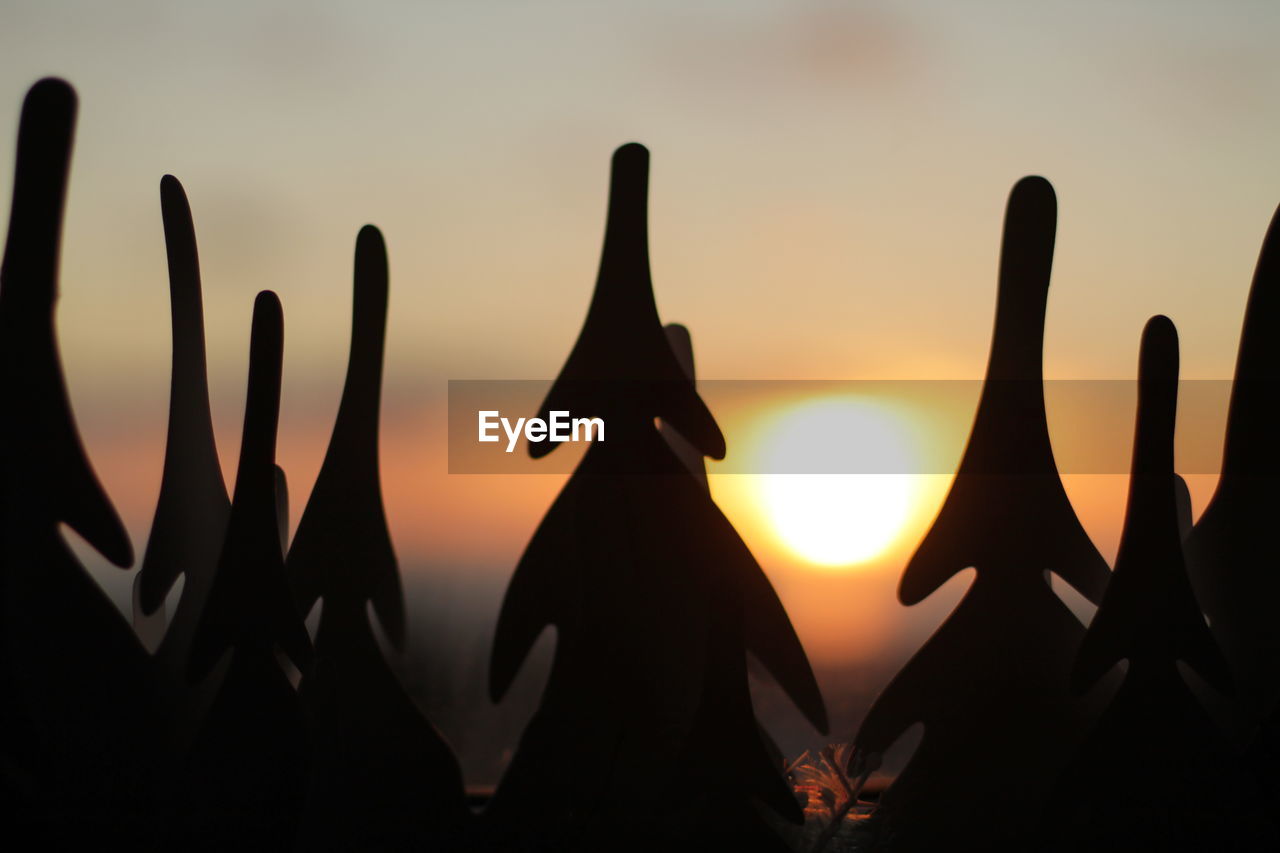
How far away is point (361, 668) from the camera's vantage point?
1.57 meters

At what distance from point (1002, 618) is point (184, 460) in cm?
164

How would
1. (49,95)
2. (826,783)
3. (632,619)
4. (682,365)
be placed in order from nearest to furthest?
(49,95), (632,619), (826,783), (682,365)

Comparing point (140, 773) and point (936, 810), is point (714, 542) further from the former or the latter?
point (140, 773)

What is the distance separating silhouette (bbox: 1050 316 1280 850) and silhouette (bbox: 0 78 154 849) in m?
1.66

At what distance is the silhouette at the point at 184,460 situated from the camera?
1.76 metres

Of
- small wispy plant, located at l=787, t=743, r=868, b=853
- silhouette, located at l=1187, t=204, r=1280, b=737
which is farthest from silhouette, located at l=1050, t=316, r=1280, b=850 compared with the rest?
small wispy plant, located at l=787, t=743, r=868, b=853

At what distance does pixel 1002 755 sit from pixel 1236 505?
25.8 inches

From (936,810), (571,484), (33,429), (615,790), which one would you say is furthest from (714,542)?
(33,429)

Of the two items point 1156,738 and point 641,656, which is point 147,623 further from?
point 1156,738

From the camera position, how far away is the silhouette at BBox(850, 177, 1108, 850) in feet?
5.08

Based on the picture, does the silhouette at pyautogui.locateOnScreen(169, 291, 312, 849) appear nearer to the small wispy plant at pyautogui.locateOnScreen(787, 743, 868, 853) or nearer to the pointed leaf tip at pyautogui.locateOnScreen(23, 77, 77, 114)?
the pointed leaf tip at pyautogui.locateOnScreen(23, 77, 77, 114)

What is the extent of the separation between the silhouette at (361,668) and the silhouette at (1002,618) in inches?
32.2

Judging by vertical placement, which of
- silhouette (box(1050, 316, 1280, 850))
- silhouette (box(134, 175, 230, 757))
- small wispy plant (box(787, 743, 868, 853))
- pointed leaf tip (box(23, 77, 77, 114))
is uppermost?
pointed leaf tip (box(23, 77, 77, 114))

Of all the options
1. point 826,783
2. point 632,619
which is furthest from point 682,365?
point 826,783
